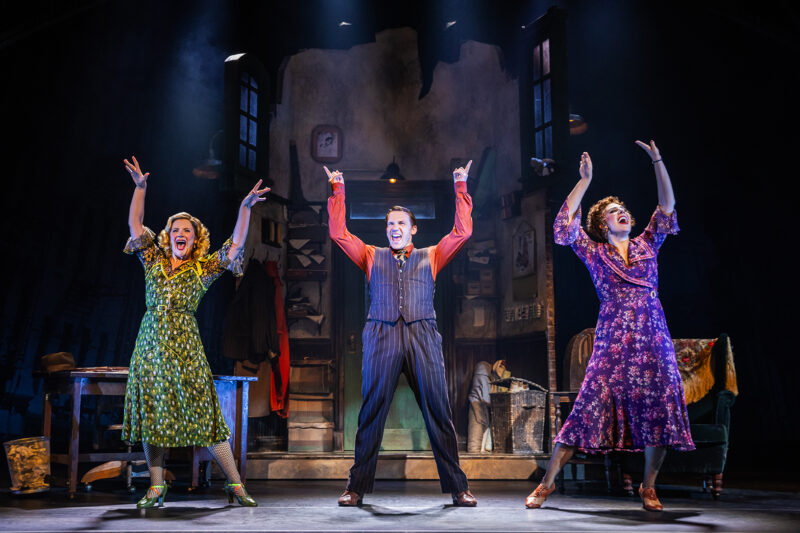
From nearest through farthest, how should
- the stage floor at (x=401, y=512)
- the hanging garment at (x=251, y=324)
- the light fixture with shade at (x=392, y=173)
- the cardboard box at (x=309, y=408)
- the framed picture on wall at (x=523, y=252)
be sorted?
the stage floor at (x=401, y=512), the hanging garment at (x=251, y=324), the framed picture on wall at (x=523, y=252), the cardboard box at (x=309, y=408), the light fixture with shade at (x=392, y=173)

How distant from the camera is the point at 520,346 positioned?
24.2 feet

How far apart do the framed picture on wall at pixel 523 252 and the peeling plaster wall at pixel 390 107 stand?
0.89 metres

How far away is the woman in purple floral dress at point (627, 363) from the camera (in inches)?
151

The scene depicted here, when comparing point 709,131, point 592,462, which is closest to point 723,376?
point 592,462

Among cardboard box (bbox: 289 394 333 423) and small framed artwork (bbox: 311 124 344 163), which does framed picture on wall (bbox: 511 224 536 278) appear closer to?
small framed artwork (bbox: 311 124 344 163)

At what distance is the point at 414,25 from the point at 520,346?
3718 millimetres

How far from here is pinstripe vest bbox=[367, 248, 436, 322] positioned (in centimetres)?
397

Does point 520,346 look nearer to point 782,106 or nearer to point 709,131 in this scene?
point 709,131

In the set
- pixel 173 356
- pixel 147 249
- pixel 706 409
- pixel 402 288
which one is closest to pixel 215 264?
pixel 147 249

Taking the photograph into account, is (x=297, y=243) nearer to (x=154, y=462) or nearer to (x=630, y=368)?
(x=154, y=462)

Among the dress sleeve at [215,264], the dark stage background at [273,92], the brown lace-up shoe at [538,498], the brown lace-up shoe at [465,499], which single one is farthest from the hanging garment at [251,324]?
the brown lace-up shoe at [538,498]

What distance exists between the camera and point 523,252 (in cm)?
733

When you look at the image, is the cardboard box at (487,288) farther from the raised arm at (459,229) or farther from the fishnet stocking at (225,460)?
the fishnet stocking at (225,460)

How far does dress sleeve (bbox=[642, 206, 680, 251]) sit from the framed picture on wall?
3.01 m
